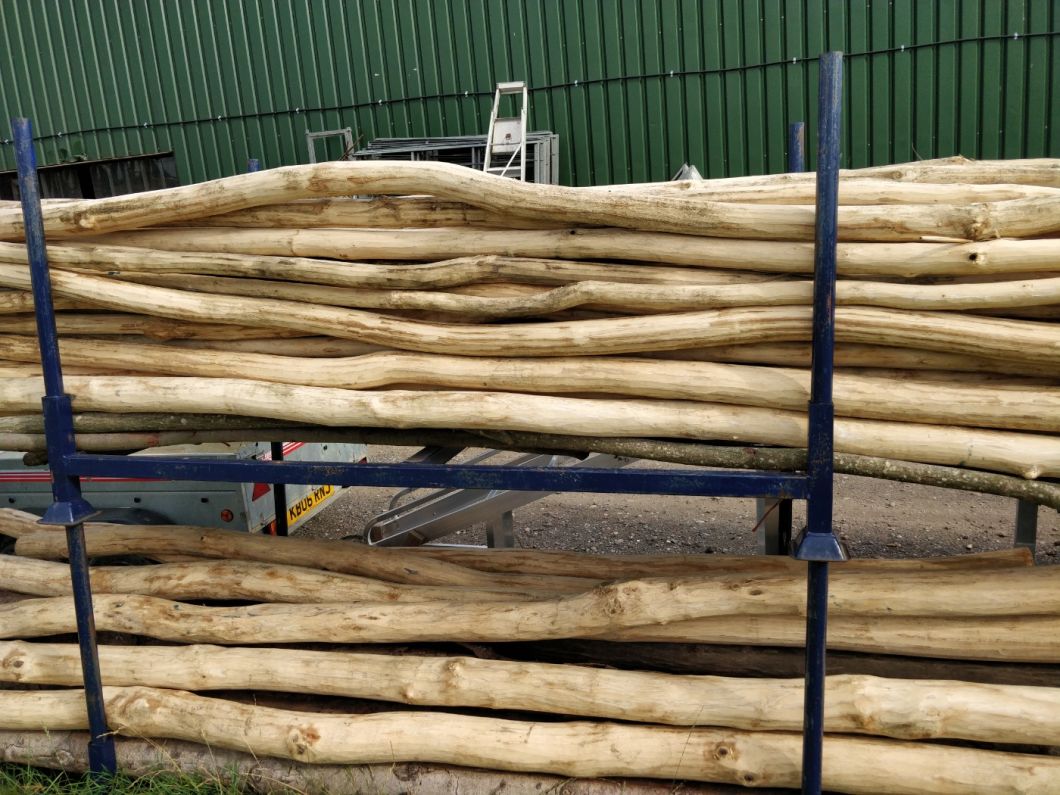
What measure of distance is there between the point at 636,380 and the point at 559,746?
1.26 meters

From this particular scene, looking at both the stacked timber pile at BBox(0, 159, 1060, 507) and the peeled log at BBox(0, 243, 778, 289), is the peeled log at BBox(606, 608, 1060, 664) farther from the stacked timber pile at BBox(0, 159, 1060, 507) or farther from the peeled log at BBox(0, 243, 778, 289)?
the peeled log at BBox(0, 243, 778, 289)

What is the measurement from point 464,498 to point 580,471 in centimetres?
236

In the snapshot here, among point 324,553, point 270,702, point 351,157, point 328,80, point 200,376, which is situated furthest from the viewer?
point 328,80

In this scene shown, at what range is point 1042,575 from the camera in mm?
3096

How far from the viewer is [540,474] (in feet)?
9.73

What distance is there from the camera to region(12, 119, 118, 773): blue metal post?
10.4 ft

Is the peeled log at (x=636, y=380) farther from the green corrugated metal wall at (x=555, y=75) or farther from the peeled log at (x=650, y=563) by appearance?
the green corrugated metal wall at (x=555, y=75)

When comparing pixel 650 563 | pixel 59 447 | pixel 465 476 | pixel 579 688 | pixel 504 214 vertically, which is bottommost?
pixel 579 688

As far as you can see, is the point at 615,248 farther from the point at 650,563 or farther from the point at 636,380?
the point at 650,563

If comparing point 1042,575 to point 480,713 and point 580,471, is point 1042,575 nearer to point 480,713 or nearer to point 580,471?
point 580,471

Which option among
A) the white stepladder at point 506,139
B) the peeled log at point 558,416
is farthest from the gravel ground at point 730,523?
the peeled log at point 558,416

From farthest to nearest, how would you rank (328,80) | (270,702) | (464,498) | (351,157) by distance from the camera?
(328,80) < (351,157) < (464,498) < (270,702)

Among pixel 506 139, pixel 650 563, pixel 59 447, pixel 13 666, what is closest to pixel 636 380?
pixel 650 563

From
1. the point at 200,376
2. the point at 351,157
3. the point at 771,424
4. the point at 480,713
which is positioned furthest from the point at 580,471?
the point at 351,157
